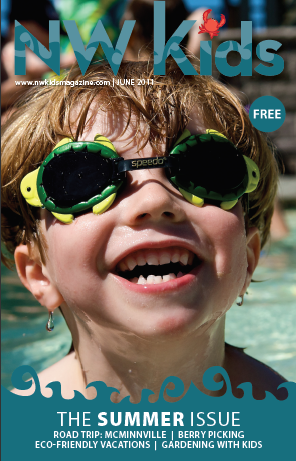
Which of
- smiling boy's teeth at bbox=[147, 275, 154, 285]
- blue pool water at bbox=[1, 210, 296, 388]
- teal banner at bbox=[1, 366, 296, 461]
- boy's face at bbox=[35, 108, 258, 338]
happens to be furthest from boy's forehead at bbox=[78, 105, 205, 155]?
blue pool water at bbox=[1, 210, 296, 388]

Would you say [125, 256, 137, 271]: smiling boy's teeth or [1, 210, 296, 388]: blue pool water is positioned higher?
[1, 210, 296, 388]: blue pool water

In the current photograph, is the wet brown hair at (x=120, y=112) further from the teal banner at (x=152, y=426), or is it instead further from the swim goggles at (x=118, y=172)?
the teal banner at (x=152, y=426)

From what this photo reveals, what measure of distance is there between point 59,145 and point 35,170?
0.51 feet

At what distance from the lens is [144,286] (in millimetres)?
1418

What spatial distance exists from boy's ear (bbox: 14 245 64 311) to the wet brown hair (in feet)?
0.21

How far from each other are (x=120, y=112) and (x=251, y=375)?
1.17 meters

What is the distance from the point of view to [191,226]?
4.78ft

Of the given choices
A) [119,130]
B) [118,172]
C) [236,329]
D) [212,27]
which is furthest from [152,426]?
[236,329]

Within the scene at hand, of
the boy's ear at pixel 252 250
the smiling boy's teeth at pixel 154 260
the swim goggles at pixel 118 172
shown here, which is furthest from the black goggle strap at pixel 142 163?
the boy's ear at pixel 252 250

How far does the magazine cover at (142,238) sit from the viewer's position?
145 centimetres

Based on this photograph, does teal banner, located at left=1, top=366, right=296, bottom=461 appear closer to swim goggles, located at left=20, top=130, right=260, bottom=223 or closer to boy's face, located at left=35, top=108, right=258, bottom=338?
boy's face, located at left=35, top=108, right=258, bottom=338

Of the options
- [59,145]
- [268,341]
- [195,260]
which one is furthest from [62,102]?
[268,341]

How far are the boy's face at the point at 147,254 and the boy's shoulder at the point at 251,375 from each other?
0.51 m

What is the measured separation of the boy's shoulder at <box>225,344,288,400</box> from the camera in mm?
1926
